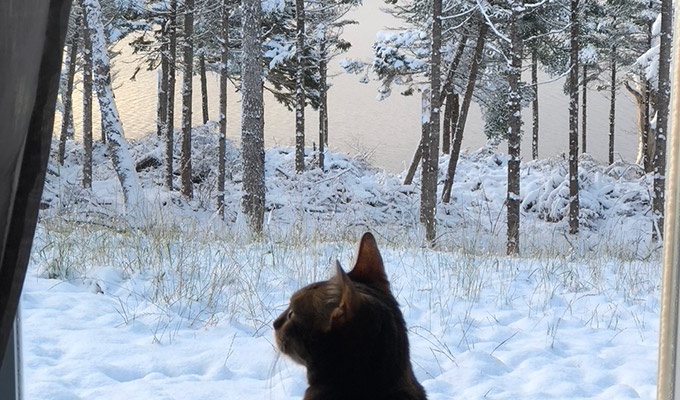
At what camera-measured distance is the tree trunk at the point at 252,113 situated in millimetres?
9955

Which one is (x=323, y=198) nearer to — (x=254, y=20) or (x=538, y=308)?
(x=254, y=20)

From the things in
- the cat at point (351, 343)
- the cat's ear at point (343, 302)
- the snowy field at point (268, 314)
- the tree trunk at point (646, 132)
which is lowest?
the snowy field at point (268, 314)

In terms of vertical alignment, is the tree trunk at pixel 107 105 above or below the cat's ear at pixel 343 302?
above

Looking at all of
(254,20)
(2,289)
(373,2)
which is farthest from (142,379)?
(373,2)

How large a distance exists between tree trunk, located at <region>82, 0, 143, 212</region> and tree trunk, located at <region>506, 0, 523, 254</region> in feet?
18.6

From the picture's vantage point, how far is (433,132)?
1171 centimetres

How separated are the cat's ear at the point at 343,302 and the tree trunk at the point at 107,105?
811cm

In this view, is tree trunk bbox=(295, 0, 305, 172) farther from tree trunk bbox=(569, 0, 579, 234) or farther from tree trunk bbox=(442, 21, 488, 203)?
tree trunk bbox=(569, 0, 579, 234)

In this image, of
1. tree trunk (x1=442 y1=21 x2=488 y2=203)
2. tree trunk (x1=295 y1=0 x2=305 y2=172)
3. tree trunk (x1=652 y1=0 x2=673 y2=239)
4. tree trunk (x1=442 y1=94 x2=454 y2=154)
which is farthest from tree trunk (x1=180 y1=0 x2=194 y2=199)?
tree trunk (x1=652 y1=0 x2=673 y2=239)

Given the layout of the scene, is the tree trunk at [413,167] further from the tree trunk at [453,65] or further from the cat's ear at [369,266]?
the cat's ear at [369,266]

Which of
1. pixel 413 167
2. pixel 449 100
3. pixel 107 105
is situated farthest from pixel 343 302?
pixel 449 100

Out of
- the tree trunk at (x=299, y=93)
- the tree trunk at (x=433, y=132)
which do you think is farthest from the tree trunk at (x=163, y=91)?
the tree trunk at (x=433, y=132)

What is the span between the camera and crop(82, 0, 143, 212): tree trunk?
9.07m

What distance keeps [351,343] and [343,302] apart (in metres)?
0.13
